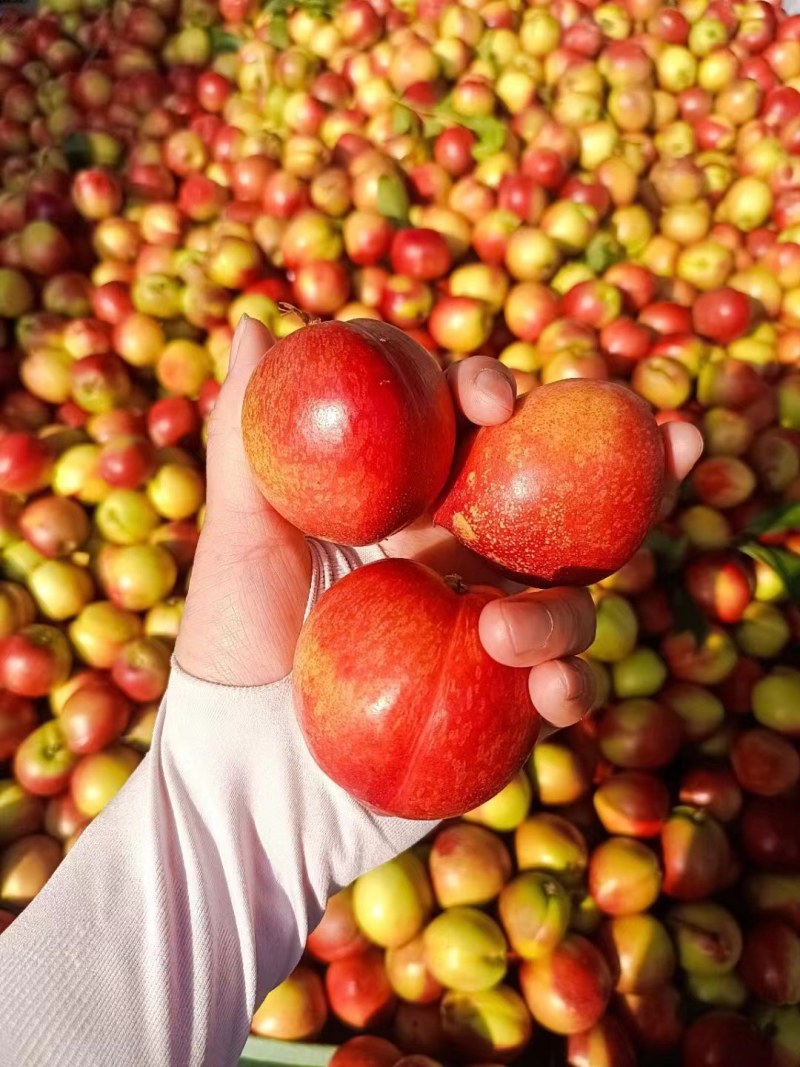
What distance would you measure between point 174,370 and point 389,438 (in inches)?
84.7

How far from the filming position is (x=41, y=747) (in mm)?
2389

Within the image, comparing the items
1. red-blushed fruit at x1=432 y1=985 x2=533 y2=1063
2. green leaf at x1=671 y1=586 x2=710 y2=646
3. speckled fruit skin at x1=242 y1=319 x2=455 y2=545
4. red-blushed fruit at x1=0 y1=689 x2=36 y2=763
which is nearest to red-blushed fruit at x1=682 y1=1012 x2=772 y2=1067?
red-blushed fruit at x1=432 y1=985 x2=533 y2=1063

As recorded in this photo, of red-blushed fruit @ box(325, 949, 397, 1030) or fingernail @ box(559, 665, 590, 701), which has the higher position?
fingernail @ box(559, 665, 590, 701)

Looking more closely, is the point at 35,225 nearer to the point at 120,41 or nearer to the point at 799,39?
the point at 120,41

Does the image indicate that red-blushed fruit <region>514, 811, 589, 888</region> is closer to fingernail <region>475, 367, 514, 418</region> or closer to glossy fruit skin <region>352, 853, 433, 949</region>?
glossy fruit skin <region>352, 853, 433, 949</region>

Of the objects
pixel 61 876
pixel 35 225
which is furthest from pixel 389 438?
pixel 35 225

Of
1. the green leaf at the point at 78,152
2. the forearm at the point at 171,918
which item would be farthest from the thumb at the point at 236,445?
the green leaf at the point at 78,152

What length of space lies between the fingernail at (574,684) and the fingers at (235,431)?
81 centimetres

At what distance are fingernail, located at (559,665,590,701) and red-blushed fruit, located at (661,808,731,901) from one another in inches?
48.1

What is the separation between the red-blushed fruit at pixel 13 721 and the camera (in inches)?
94.9

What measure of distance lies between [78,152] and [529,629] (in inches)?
153

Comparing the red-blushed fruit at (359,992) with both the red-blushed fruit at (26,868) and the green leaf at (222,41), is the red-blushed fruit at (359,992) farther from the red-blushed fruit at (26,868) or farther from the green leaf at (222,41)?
the green leaf at (222,41)

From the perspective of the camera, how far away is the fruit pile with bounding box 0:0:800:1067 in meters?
2.10

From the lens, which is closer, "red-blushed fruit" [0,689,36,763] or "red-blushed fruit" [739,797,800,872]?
"red-blushed fruit" [739,797,800,872]
